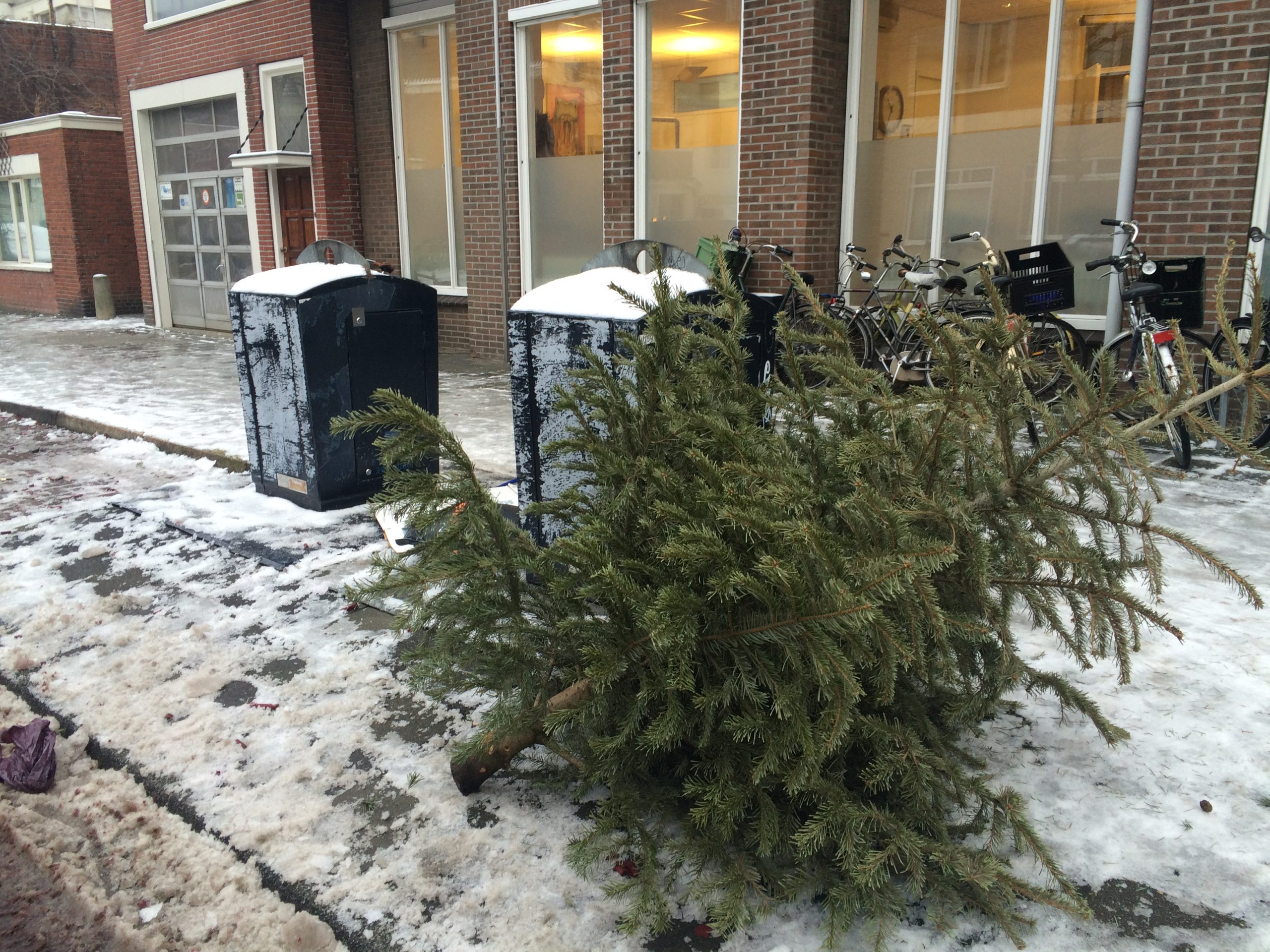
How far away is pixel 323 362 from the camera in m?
5.28

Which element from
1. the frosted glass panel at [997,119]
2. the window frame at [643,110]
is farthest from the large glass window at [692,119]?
the frosted glass panel at [997,119]

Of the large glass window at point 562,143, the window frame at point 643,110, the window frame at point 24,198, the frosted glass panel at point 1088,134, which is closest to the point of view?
the frosted glass panel at point 1088,134

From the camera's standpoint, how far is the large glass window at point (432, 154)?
12.3 m

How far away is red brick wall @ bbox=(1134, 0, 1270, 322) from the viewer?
6.38m

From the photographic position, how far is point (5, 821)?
9.04 feet

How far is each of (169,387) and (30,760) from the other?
26.9ft

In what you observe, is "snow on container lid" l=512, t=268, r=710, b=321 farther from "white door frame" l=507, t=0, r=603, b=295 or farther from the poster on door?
the poster on door

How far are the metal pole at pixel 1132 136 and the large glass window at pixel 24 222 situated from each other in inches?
784

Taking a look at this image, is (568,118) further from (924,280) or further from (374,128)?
(924,280)

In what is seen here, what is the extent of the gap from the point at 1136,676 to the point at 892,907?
1731 millimetres

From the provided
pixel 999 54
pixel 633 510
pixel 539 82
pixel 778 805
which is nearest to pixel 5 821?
pixel 633 510

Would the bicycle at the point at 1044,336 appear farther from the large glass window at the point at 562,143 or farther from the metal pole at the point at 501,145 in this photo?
the metal pole at the point at 501,145

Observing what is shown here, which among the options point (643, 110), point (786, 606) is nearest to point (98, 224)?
point (643, 110)

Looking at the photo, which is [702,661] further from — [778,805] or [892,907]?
[892,907]
